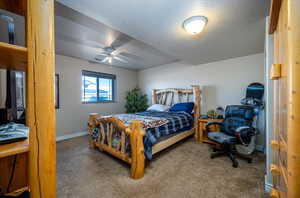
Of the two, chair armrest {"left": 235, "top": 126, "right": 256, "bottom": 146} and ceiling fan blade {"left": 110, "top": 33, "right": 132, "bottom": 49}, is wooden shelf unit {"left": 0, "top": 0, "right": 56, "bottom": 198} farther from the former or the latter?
chair armrest {"left": 235, "top": 126, "right": 256, "bottom": 146}

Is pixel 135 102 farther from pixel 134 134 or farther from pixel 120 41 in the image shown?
pixel 134 134

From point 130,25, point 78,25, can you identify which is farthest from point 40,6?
point 78,25

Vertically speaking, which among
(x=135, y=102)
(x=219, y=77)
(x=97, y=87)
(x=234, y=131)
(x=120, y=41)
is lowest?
(x=234, y=131)

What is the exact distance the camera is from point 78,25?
1.95 meters

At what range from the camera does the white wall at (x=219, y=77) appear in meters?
2.83

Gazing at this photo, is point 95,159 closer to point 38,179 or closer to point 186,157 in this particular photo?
point 186,157

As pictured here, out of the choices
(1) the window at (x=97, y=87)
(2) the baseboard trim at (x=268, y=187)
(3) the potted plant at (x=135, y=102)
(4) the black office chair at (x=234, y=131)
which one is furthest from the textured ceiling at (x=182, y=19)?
(1) the window at (x=97, y=87)

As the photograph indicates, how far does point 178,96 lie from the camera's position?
4004 millimetres

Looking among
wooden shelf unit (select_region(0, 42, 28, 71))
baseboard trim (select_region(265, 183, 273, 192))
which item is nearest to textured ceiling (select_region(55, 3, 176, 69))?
wooden shelf unit (select_region(0, 42, 28, 71))

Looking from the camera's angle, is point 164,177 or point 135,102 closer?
point 164,177

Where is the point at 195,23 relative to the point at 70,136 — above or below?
above

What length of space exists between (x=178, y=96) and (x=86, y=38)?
9.58ft

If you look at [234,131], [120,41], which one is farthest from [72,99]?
[234,131]

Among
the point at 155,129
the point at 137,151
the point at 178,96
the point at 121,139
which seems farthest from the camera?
the point at 178,96
